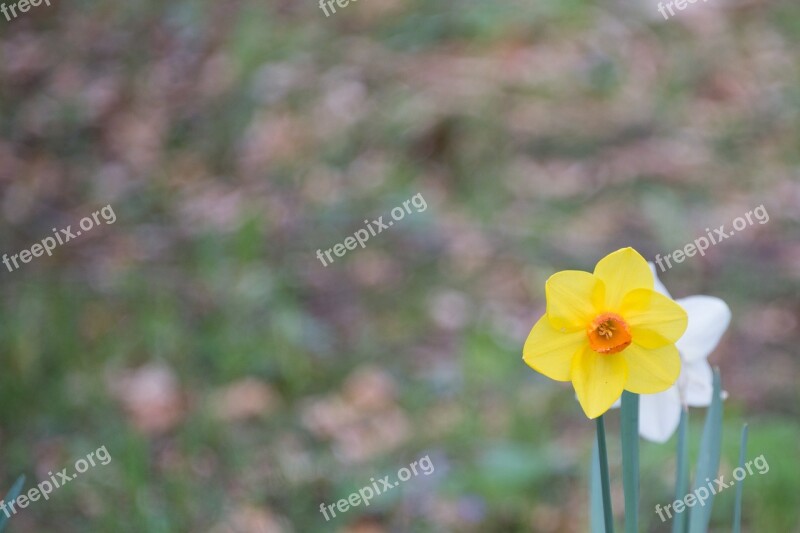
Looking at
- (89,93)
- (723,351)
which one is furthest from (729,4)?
(89,93)
